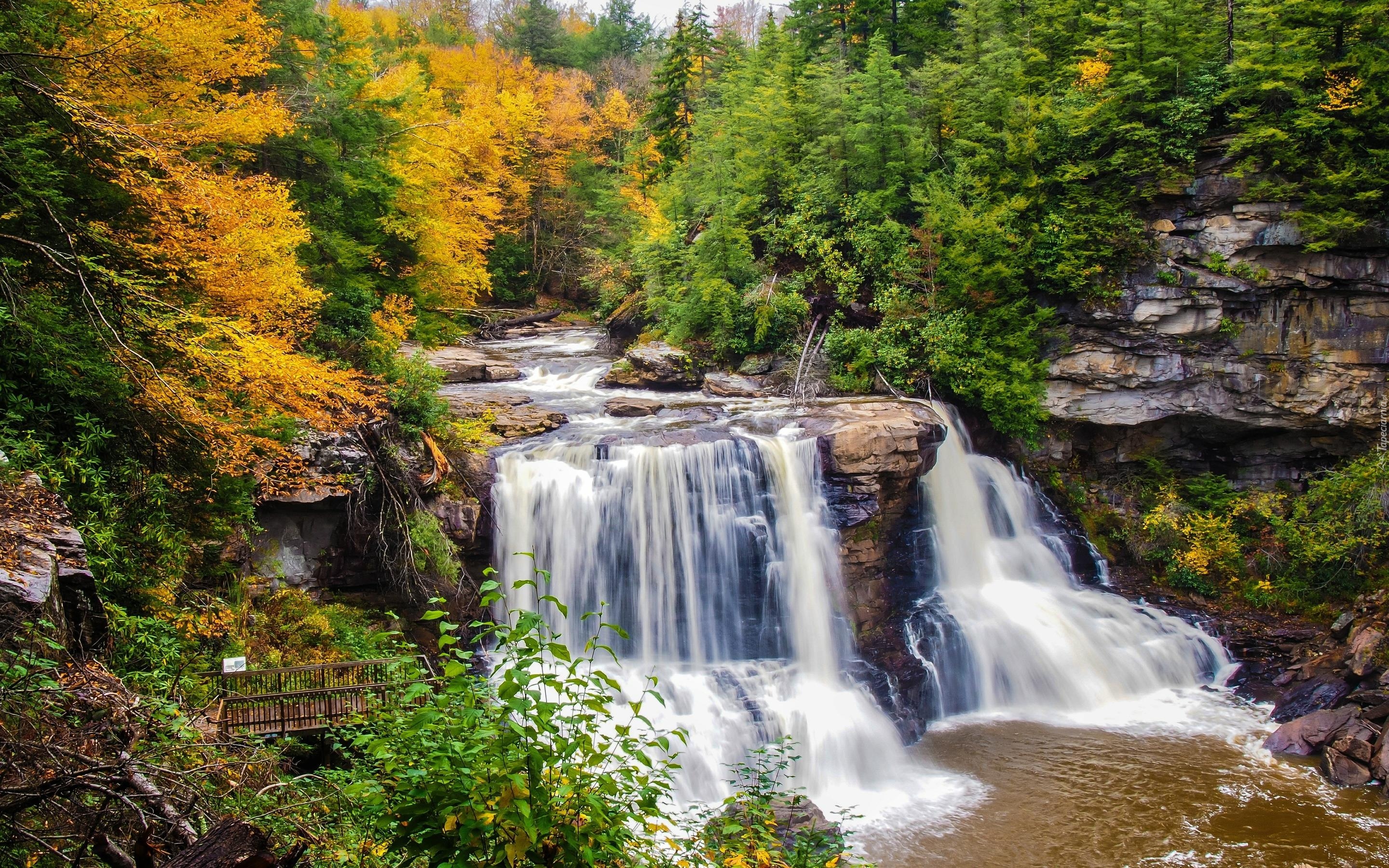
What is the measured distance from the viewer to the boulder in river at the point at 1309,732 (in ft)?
38.0

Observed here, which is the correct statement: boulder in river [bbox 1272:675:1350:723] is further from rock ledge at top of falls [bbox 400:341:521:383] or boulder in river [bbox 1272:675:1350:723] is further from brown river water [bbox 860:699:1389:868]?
rock ledge at top of falls [bbox 400:341:521:383]

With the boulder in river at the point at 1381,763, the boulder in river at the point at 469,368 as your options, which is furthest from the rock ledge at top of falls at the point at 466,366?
the boulder in river at the point at 1381,763

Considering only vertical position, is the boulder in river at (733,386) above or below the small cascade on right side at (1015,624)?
above

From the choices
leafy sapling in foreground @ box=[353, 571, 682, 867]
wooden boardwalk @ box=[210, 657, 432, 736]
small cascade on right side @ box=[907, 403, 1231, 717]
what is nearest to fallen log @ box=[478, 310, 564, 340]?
small cascade on right side @ box=[907, 403, 1231, 717]

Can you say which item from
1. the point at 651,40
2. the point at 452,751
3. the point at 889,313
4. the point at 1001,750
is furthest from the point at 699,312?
the point at 651,40

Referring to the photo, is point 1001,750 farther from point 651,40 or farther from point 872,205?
point 651,40

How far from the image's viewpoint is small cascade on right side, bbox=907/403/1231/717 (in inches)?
541

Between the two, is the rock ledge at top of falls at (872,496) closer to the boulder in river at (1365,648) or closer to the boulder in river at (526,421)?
the boulder in river at (526,421)

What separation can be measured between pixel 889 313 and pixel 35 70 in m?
15.4

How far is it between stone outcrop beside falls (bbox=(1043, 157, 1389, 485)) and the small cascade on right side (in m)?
2.59

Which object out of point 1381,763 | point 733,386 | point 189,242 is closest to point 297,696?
point 189,242

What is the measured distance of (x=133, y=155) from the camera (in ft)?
26.3

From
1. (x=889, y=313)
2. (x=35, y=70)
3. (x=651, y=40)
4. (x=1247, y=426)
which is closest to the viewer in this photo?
(x=35, y=70)

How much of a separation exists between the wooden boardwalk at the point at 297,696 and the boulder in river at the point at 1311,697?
534 inches
